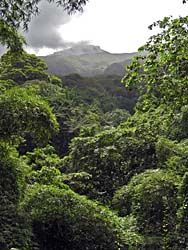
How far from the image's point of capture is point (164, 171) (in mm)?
8977

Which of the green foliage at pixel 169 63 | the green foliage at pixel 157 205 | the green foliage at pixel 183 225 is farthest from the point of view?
the green foliage at pixel 157 205

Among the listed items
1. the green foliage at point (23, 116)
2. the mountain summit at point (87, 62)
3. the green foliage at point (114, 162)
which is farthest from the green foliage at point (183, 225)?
the mountain summit at point (87, 62)

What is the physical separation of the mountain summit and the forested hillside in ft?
141

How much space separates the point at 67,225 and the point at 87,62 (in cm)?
7009

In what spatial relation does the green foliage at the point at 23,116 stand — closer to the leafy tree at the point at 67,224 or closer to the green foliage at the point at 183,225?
the leafy tree at the point at 67,224

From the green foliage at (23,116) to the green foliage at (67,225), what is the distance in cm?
99

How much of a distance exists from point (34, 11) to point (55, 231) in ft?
11.4

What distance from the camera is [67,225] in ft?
20.8

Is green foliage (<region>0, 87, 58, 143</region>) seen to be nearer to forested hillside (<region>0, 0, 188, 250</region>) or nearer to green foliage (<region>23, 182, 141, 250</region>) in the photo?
forested hillside (<region>0, 0, 188, 250</region>)

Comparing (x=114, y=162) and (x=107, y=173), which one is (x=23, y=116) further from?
(x=107, y=173)

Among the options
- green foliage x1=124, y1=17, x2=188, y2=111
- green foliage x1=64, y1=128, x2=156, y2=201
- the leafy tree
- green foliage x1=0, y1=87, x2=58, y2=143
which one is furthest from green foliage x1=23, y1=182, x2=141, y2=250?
green foliage x1=64, y1=128, x2=156, y2=201

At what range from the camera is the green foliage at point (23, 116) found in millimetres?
5848

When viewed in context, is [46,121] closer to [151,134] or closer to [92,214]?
[92,214]

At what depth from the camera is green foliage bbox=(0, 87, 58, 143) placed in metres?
5.85
